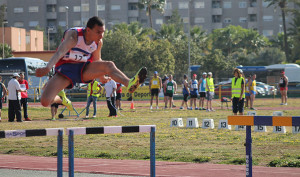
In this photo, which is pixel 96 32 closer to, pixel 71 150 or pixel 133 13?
pixel 71 150

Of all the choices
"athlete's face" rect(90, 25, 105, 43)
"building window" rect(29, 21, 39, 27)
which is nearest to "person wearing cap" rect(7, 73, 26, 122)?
"athlete's face" rect(90, 25, 105, 43)

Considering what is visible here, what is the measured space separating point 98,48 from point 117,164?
12.9ft

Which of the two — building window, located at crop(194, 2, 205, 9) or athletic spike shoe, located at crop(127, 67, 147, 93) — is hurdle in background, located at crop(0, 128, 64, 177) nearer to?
athletic spike shoe, located at crop(127, 67, 147, 93)

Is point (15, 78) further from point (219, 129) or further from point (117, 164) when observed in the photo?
point (117, 164)

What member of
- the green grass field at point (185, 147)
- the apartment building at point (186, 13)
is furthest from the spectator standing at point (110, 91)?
the apartment building at point (186, 13)

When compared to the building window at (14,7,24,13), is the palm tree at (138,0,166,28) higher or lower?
lower

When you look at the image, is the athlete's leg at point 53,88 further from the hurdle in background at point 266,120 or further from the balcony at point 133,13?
the balcony at point 133,13

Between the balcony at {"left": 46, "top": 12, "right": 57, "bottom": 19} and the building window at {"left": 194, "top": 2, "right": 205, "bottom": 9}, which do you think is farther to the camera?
the building window at {"left": 194, "top": 2, "right": 205, "bottom": 9}

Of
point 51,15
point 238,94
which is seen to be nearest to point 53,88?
point 238,94

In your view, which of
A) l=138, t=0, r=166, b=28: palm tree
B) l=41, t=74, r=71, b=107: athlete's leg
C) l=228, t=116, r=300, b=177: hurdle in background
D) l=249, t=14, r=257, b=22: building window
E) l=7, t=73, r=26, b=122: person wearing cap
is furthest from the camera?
l=249, t=14, r=257, b=22: building window

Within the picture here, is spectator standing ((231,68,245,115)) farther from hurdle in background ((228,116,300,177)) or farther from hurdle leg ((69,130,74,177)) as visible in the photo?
hurdle leg ((69,130,74,177))

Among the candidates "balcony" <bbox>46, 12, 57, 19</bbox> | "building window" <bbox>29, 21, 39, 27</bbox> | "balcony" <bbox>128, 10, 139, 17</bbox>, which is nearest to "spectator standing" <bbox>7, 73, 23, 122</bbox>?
"balcony" <bbox>46, 12, 57, 19</bbox>

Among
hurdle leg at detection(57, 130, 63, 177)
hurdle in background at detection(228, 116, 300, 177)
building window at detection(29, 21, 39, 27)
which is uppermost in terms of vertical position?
building window at detection(29, 21, 39, 27)

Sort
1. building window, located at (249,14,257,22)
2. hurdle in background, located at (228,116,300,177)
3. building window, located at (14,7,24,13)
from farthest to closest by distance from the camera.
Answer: building window, located at (249,14,257,22) → building window, located at (14,7,24,13) → hurdle in background, located at (228,116,300,177)
